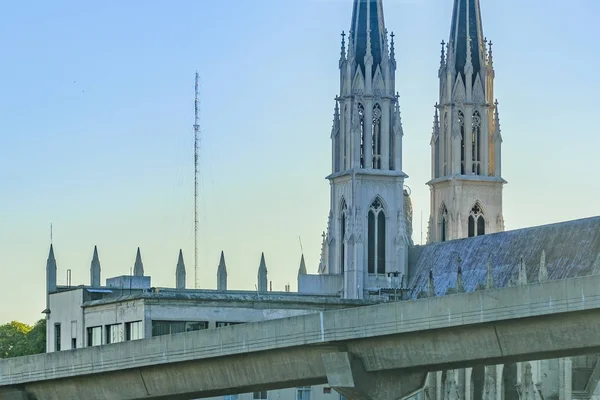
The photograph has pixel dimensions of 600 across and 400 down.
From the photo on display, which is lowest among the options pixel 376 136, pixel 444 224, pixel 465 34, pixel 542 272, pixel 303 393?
pixel 303 393

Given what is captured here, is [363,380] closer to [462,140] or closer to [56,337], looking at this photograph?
[56,337]

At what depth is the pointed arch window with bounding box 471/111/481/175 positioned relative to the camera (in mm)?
157500

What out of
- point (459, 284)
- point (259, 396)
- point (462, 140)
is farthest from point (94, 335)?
point (462, 140)

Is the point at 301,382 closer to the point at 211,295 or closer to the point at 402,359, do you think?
the point at 402,359

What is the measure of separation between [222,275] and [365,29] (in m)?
22.9

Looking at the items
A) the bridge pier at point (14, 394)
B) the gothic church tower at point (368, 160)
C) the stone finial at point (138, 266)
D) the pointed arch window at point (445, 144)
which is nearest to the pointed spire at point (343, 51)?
the gothic church tower at point (368, 160)

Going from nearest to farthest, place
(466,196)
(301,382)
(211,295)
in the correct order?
(301,382) < (211,295) < (466,196)

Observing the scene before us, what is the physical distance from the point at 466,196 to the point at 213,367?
7795 cm

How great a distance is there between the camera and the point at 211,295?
119 meters

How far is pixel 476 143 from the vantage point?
159 m

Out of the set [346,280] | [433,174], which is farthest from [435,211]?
[346,280]

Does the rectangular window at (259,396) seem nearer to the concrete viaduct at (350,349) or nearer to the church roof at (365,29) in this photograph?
the church roof at (365,29)

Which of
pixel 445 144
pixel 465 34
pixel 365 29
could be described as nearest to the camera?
pixel 365 29

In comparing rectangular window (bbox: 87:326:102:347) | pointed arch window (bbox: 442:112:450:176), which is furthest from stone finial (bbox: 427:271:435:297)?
rectangular window (bbox: 87:326:102:347)
